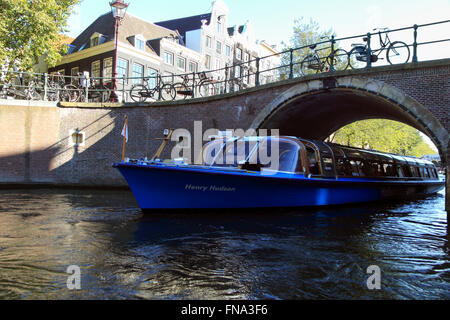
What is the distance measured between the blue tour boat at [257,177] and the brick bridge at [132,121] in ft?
8.93

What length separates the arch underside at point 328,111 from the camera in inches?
460

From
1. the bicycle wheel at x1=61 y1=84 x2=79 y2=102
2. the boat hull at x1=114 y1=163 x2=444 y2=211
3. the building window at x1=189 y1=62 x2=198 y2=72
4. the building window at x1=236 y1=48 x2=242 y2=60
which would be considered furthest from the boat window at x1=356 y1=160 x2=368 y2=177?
the building window at x1=236 y1=48 x2=242 y2=60

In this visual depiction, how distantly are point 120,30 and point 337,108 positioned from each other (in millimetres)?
18981

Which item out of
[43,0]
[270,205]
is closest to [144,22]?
[43,0]

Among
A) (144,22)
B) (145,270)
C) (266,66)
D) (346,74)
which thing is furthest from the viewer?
(266,66)

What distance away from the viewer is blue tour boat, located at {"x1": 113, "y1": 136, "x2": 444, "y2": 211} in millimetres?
8180

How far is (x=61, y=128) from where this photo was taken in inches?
667

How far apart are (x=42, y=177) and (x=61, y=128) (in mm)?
2354

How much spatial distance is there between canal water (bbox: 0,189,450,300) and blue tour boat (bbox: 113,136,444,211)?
45 cm

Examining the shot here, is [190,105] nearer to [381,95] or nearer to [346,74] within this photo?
[346,74]

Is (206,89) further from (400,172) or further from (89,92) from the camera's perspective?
(400,172)

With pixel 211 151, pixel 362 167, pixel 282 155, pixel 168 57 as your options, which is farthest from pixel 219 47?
pixel 282 155

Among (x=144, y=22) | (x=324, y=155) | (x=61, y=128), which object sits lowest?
(x=324, y=155)

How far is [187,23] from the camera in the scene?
35406mm
